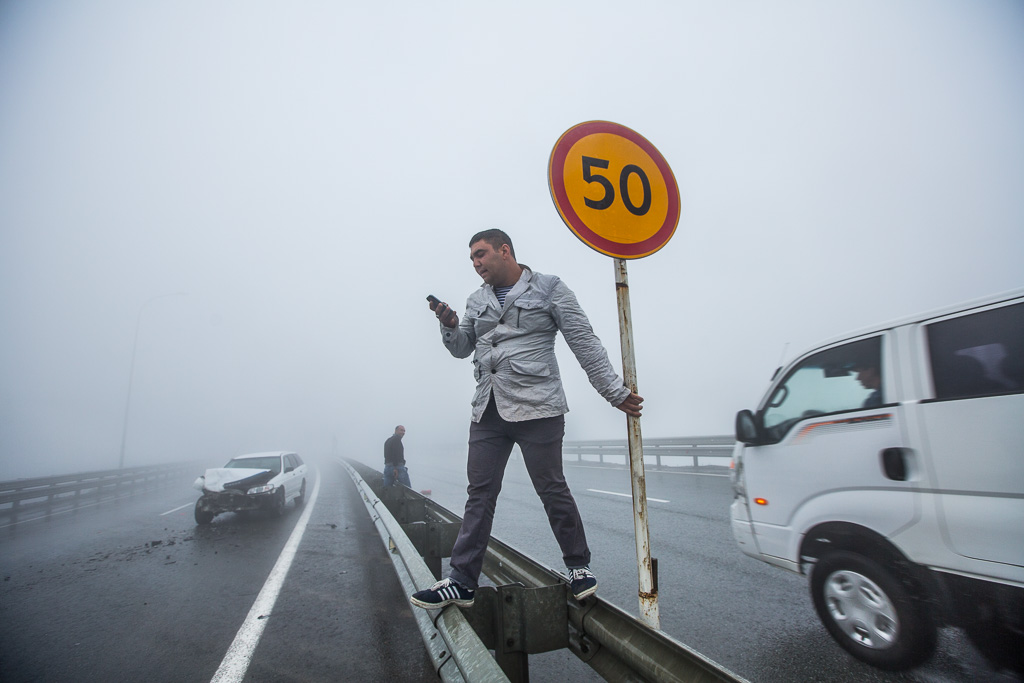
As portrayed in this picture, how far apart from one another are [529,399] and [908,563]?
81.6 inches

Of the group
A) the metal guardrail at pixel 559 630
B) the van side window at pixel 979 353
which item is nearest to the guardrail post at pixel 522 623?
the metal guardrail at pixel 559 630

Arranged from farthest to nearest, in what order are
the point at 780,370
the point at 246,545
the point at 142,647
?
the point at 246,545 < the point at 780,370 < the point at 142,647

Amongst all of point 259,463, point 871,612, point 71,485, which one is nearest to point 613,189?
point 871,612

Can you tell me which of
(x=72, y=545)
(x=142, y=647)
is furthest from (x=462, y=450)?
(x=142, y=647)

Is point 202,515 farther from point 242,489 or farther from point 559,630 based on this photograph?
point 559,630

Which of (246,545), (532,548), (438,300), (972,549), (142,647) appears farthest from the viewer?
(246,545)

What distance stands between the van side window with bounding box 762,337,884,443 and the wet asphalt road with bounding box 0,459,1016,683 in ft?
4.34

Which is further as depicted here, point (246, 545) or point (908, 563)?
point (246, 545)

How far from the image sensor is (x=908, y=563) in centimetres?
229

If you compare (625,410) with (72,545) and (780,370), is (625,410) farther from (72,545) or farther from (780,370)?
(72,545)

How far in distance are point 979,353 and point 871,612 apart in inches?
57.0

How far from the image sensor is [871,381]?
268 centimetres

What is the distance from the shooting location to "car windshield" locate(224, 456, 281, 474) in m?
10.0

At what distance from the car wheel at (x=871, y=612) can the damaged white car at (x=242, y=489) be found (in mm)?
9052
